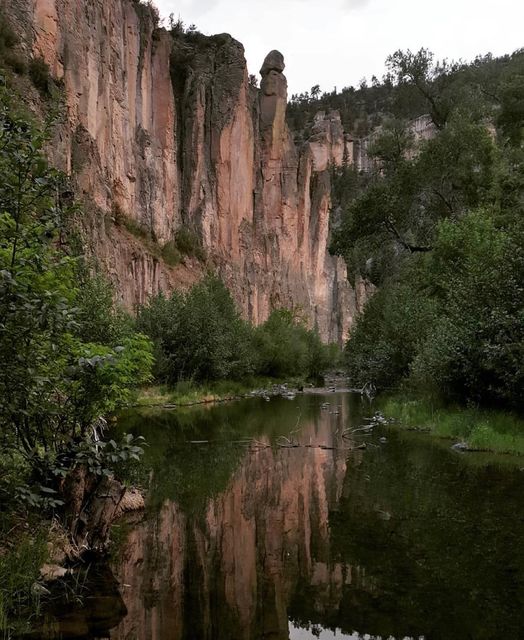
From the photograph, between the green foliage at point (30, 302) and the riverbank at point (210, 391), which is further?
the riverbank at point (210, 391)

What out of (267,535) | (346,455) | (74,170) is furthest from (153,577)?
(74,170)

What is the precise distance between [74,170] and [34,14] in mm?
8746

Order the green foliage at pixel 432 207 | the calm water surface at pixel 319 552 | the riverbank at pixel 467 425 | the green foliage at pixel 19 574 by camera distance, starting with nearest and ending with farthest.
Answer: the green foliage at pixel 19 574
the calm water surface at pixel 319 552
the riverbank at pixel 467 425
the green foliage at pixel 432 207

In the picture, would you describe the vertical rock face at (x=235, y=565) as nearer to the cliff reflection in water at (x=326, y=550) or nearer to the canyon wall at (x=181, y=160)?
the cliff reflection in water at (x=326, y=550)

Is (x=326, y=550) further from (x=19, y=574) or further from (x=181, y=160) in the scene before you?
(x=181, y=160)

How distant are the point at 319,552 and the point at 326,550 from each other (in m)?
0.12

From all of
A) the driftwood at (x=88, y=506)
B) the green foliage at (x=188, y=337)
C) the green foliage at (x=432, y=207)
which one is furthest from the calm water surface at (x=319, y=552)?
the green foliage at (x=188, y=337)

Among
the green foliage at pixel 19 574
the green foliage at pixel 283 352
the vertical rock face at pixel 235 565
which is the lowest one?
the vertical rock face at pixel 235 565

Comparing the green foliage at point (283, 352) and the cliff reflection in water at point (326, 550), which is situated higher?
the green foliage at point (283, 352)

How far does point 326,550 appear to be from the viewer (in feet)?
25.5

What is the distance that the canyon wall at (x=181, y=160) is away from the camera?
36.1m

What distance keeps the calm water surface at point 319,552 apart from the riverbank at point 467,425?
121 cm

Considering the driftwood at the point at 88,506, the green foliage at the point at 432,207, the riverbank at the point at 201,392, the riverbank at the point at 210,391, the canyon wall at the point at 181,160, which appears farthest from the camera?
the canyon wall at the point at 181,160

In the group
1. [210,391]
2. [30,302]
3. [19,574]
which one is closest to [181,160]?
[210,391]
